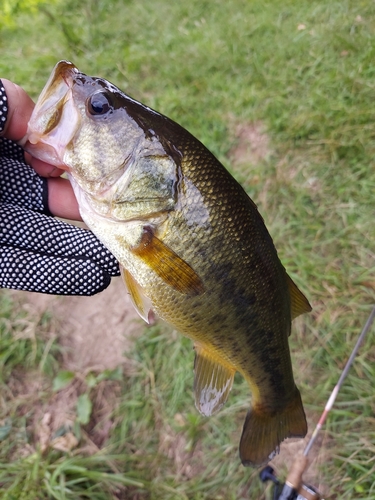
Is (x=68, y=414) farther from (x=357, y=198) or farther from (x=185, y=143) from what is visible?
(x=357, y=198)

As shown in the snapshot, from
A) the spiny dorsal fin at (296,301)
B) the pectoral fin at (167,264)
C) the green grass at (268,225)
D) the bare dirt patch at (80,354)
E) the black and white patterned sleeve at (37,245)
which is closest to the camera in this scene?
the pectoral fin at (167,264)

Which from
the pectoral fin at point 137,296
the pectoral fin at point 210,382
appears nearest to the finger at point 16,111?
the pectoral fin at point 137,296

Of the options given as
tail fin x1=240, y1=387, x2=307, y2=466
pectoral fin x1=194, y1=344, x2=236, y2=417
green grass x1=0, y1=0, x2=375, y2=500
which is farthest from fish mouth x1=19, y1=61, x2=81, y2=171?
green grass x1=0, y1=0, x2=375, y2=500

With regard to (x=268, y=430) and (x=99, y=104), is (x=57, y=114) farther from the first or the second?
(x=268, y=430)

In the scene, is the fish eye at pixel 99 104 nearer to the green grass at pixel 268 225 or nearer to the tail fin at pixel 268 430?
the tail fin at pixel 268 430

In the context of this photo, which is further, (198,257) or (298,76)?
(298,76)

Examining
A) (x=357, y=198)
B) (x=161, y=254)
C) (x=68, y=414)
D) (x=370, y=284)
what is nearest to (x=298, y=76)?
(x=357, y=198)
